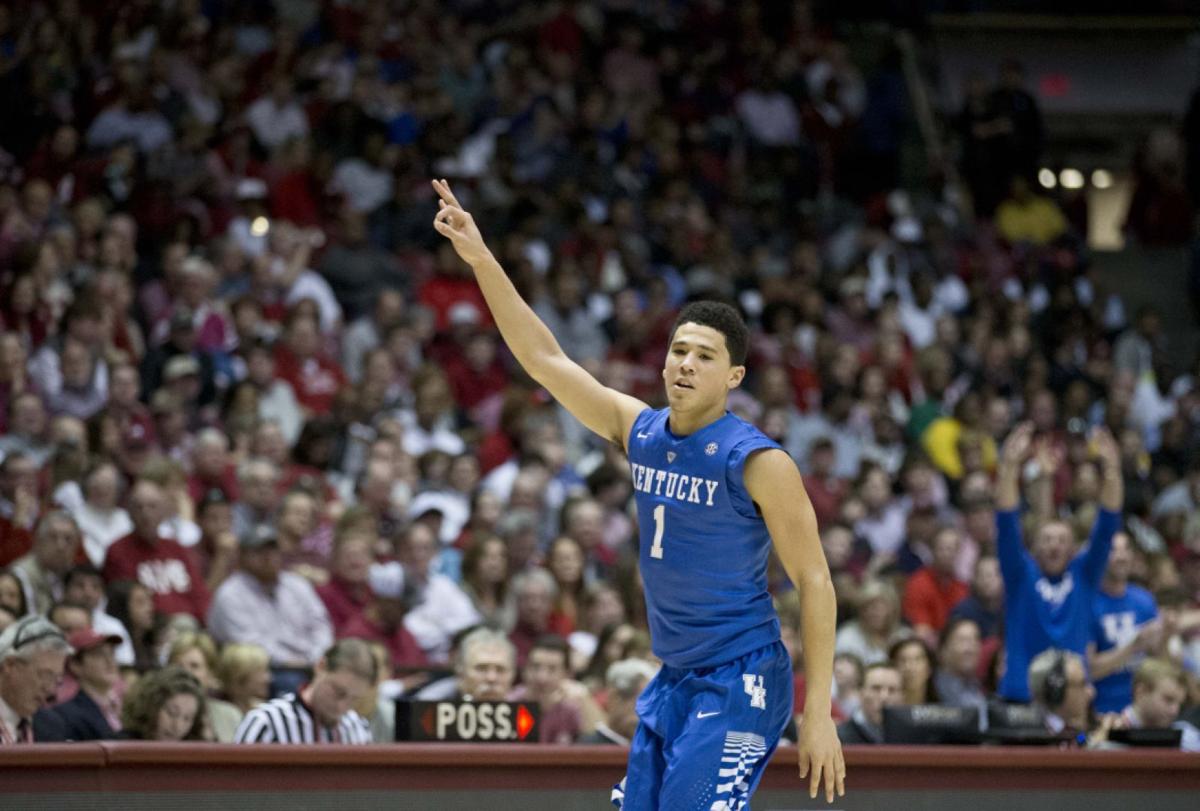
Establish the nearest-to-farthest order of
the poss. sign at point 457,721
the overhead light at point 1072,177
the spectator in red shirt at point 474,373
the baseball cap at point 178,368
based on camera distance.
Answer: the poss. sign at point 457,721 → the baseball cap at point 178,368 → the spectator in red shirt at point 474,373 → the overhead light at point 1072,177

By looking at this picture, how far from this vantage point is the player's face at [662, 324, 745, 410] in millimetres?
5348

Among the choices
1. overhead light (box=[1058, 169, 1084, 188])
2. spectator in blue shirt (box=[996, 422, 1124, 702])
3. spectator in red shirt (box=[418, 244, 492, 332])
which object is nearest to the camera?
spectator in blue shirt (box=[996, 422, 1124, 702])

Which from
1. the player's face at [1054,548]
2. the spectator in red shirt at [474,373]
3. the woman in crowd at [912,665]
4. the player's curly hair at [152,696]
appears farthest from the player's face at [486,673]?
the spectator in red shirt at [474,373]

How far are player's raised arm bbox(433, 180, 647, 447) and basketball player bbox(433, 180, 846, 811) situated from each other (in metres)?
0.19

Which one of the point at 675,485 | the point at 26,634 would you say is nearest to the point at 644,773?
the point at 675,485

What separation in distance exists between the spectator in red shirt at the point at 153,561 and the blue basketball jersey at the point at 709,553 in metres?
4.66

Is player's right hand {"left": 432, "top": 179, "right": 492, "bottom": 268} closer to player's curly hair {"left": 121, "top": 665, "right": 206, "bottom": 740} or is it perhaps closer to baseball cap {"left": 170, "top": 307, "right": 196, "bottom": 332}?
player's curly hair {"left": 121, "top": 665, "right": 206, "bottom": 740}

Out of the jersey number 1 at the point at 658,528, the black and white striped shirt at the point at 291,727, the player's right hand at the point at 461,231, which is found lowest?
the black and white striped shirt at the point at 291,727

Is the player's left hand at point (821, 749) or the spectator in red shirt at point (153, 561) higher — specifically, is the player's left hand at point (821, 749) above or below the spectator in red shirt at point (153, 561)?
below

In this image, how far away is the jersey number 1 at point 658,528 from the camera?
5371mm

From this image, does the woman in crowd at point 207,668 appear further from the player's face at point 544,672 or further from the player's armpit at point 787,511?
the player's armpit at point 787,511

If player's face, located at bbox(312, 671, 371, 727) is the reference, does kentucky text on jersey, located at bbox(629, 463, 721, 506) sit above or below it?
above

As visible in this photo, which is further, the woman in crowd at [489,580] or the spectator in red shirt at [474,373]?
the spectator in red shirt at [474,373]

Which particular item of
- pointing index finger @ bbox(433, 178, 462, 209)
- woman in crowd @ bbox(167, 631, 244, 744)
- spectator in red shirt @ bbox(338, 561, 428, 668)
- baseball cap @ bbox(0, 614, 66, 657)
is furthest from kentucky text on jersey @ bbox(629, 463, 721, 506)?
spectator in red shirt @ bbox(338, 561, 428, 668)
